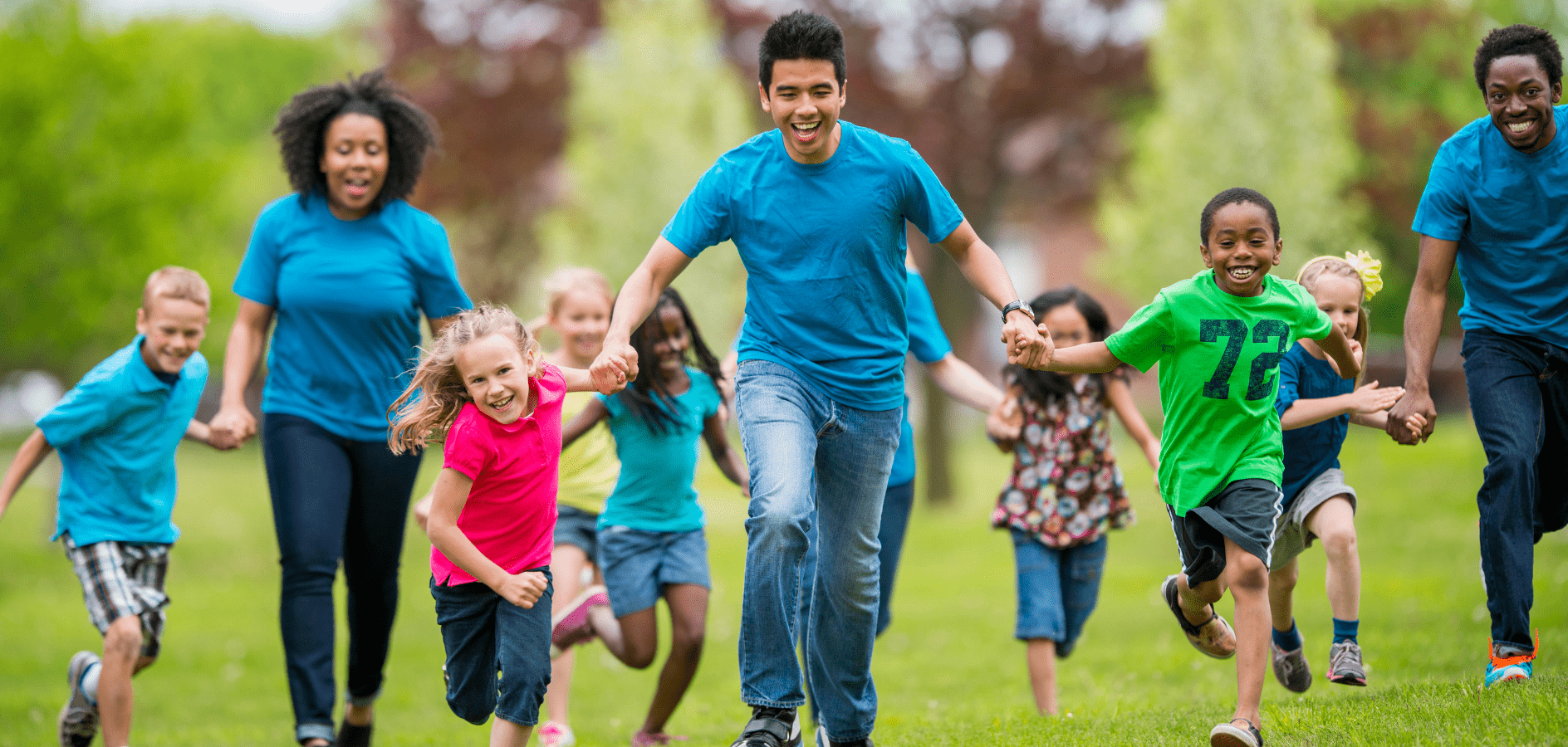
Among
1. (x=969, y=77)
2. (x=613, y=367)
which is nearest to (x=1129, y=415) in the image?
(x=613, y=367)

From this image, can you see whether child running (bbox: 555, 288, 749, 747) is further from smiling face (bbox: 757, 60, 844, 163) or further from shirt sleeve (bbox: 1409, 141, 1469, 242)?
shirt sleeve (bbox: 1409, 141, 1469, 242)

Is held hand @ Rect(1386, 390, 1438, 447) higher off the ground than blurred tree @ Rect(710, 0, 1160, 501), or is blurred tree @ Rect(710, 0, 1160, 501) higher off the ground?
blurred tree @ Rect(710, 0, 1160, 501)

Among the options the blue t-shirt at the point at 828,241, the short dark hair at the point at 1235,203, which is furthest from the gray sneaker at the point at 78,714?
the short dark hair at the point at 1235,203

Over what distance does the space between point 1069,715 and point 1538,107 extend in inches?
122

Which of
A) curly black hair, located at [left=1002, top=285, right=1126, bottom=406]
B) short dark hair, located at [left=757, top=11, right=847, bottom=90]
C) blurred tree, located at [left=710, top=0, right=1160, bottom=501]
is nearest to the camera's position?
short dark hair, located at [left=757, top=11, right=847, bottom=90]

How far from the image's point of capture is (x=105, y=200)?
17484 millimetres

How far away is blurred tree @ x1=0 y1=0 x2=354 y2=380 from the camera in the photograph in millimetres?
16828

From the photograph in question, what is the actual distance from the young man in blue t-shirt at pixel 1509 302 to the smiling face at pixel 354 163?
4.38 meters

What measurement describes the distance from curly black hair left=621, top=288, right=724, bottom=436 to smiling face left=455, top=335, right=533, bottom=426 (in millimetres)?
1821

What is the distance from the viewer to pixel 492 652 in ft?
15.9

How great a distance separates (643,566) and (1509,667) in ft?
11.9

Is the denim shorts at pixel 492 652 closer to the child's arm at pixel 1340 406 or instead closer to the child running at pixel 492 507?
the child running at pixel 492 507

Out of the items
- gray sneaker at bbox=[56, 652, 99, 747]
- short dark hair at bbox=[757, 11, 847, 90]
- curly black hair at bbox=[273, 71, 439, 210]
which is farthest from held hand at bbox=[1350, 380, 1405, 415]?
gray sneaker at bbox=[56, 652, 99, 747]

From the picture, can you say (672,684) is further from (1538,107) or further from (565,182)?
(565,182)
